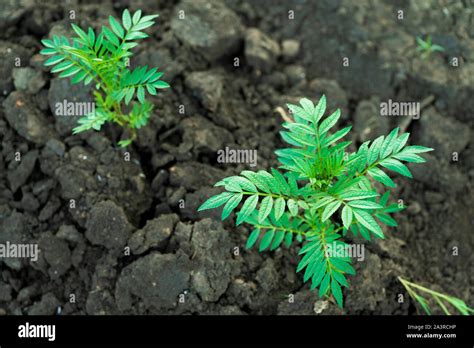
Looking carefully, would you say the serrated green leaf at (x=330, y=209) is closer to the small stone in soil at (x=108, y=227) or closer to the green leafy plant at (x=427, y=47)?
the small stone in soil at (x=108, y=227)

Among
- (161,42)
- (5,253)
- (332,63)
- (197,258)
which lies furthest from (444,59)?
(5,253)

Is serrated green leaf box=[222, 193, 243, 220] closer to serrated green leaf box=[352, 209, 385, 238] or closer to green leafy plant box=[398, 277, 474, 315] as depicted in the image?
serrated green leaf box=[352, 209, 385, 238]

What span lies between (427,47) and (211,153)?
1.84 meters

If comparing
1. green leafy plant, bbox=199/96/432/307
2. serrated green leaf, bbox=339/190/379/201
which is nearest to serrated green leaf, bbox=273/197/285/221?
green leafy plant, bbox=199/96/432/307

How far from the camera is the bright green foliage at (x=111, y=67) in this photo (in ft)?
11.5

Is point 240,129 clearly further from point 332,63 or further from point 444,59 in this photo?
point 444,59

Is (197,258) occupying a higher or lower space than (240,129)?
lower

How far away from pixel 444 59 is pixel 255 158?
5.56 ft

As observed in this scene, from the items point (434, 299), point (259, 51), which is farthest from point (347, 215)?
point (259, 51)

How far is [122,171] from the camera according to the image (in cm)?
402

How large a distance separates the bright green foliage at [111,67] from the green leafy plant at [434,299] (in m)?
1.88

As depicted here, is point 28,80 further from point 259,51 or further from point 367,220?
point 367,220

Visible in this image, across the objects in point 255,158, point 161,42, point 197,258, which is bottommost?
point 197,258

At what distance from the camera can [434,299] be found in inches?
156
